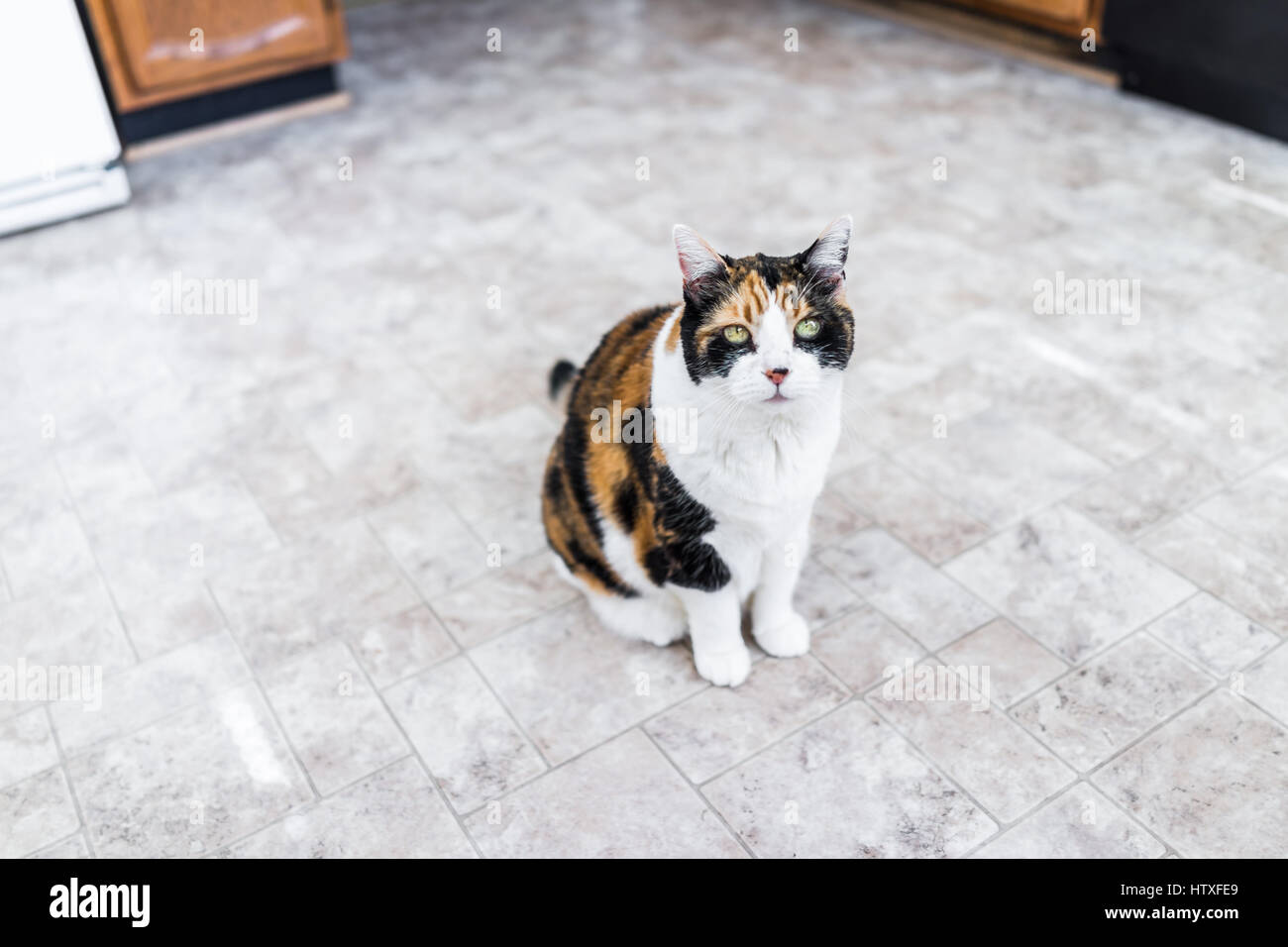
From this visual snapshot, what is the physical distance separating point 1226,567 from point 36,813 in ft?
8.20

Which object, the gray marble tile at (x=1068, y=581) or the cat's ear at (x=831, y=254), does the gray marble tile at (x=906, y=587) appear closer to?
the gray marble tile at (x=1068, y=581)

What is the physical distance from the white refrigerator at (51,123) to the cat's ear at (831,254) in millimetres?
3404

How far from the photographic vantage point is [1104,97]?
4.71m

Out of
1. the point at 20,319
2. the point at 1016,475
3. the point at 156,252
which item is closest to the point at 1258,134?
the point at 1016,475

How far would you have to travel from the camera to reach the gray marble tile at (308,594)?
7.92 ft

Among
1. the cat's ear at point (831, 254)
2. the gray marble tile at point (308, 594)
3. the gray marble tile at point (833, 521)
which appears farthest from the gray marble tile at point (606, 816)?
the cat's ear at point (831, 254)

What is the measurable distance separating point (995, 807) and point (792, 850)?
381 millimetres

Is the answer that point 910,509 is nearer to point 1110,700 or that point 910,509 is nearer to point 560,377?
point 1110,700

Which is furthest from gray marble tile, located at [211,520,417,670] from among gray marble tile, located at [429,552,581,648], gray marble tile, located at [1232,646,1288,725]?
gray marble tile, located at [1232,646,1288,725]

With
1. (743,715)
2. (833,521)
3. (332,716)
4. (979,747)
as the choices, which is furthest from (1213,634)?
(332,716)

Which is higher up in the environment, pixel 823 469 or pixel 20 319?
pixel 823 469

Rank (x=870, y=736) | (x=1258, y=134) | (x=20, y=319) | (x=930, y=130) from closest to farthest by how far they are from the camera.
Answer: (x=870, y=736), (x=20, y=319), (x=1258, y=134), (x=930, y=130)

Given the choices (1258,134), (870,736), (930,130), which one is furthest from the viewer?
(930,130)

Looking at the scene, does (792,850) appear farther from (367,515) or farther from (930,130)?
(930,130)
